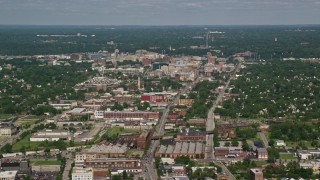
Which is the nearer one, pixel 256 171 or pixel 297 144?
pixel 256 171

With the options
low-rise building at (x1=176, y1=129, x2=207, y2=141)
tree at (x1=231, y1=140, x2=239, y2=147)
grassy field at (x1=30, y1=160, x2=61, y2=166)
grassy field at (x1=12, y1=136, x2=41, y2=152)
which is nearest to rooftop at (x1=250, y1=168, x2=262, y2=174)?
tree at (x1=231, y1=140, x2=239, y2=147)

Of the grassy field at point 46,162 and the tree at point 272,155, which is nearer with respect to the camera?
the grassy field at point 46,162

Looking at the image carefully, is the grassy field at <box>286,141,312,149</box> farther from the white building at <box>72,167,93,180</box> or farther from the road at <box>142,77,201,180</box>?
the white building at <box>72,167,93,180</box>

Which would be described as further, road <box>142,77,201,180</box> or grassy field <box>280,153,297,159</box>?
grassy field <box>280,153,297,159</box>

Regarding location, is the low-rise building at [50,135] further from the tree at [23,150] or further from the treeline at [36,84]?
the treeline at [36,84]

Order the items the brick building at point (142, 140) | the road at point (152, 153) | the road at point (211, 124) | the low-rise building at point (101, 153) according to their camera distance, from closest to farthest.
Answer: the road at point (152, 153) → the low-rise building at point (101, 153) → the road at point (211, 124) → the brick building at point (142, 140)

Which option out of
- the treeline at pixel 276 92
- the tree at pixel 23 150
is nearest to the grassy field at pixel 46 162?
the tree at pixel 23 150

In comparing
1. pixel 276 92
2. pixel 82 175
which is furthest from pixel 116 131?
pixel 276 92

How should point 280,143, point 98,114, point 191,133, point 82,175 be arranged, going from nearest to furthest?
point 82,175 < point 280,143 < point 191,133 < point 98,114

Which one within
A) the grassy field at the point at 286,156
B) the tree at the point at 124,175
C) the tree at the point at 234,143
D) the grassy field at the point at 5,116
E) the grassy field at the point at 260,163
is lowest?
the grassy field at the point at 5,116

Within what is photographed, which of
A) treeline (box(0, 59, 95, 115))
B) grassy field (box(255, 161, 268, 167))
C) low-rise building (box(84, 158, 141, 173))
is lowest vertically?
treeline (box(0, 59, 95, 115))

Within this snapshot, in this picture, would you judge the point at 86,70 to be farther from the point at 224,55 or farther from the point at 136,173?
the point at 136,173

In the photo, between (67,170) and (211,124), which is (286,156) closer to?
(211,124)

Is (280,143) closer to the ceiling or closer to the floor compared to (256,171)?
closer to the floor
